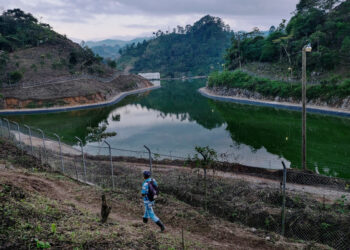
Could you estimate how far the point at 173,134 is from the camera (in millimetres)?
31531

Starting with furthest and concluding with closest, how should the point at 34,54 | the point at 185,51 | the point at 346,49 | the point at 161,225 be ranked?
the point at 185,51
the point at 34,54
the point at 346,49
the point at 161,225

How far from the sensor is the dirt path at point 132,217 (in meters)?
7.47

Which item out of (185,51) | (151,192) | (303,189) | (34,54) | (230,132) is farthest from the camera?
(185,51)

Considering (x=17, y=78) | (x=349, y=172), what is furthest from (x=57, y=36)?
(x=349, y=172)

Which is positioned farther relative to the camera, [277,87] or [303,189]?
[277,87]

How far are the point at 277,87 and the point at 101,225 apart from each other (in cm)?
5125

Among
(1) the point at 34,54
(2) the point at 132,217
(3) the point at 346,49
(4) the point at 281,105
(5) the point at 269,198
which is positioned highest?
(1) the point at 34,54

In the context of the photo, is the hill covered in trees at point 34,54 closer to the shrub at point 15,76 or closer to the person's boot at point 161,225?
the shrub at point 15,76

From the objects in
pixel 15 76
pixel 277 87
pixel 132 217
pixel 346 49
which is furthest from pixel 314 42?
pixel 15 76

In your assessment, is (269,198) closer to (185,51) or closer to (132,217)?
(132,217)

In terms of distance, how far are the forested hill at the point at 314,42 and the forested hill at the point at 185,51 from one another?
244 ft

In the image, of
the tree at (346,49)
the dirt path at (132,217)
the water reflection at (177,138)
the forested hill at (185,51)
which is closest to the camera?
the dirt path at (132,217)

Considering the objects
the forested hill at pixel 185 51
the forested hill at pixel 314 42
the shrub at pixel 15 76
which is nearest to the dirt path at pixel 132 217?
the forested hill at pixel 314 42

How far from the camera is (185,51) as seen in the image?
16875 cm
